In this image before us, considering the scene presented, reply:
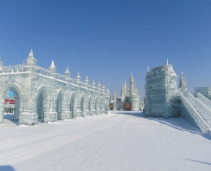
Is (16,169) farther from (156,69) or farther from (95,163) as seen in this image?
(156,69)

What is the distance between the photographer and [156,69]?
26562 millimetres

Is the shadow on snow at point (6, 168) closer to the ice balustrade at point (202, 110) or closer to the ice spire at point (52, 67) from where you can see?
the ice balustrade at point (202, 110)

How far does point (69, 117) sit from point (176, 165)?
21.0m

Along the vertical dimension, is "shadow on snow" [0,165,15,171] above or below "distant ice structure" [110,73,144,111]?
below

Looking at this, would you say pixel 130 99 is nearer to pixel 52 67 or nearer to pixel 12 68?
pixel 52 67

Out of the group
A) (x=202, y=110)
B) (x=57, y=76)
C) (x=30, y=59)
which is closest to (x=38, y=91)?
(x=30, y=59)

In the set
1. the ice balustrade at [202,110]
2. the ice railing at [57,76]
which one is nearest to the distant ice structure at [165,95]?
the ice balustrade at [202,110]

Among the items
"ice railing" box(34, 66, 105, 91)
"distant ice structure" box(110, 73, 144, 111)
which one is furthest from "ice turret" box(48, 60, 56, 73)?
"distant ice structure" box(110, 73, 144, 111)

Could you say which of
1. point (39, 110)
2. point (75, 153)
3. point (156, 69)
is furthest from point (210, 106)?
point (39, 110)

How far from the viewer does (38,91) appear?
19.0 metres

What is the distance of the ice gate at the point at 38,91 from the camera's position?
17781 millimetres

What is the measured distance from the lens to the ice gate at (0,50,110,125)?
17781mm

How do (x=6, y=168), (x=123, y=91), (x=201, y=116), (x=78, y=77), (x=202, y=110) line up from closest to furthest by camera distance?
(x=6, y=168) < (x=201, y=116) < (x=202, y=110) < (x=78, y=77) < (x=123, y=91)

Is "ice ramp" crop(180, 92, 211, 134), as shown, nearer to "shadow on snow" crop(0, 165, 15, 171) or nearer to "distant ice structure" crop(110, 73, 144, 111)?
"shadow on snow" crop(0, 165, 15, 171)
